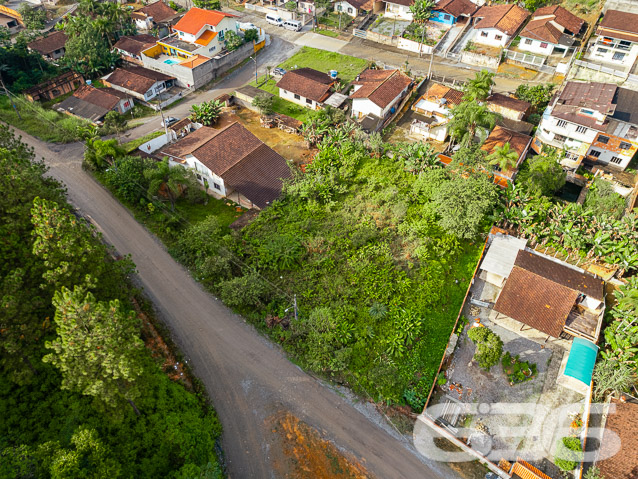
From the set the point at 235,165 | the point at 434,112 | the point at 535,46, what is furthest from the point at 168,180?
the point at 535,46

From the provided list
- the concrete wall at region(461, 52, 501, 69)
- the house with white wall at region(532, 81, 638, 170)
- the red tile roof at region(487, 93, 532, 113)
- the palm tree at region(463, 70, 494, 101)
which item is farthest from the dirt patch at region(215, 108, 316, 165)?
the concrete wall at region(461, 52, 501, 69)

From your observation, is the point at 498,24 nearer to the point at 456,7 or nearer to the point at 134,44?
the point at 456,7

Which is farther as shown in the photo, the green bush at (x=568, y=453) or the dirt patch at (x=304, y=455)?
the dirt patch at (x=304, y=455)

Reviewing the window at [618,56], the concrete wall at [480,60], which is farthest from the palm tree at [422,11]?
the window at [618,56]

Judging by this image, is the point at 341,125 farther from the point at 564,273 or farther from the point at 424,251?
the point at 564,273

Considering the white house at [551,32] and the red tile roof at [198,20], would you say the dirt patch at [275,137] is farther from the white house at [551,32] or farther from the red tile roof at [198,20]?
the white house at [551,32]

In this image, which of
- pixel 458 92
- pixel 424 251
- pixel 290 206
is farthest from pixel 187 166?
pixel 458 92
